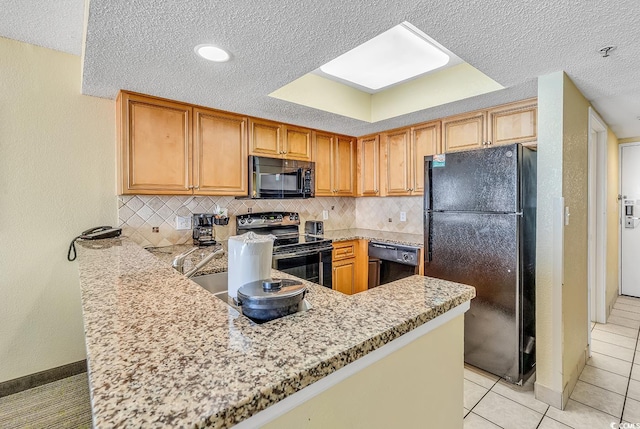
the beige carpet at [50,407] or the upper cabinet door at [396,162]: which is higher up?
the upper cabinet door at [396,162]

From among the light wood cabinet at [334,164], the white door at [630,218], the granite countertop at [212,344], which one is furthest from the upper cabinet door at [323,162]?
the white door at [630,218]

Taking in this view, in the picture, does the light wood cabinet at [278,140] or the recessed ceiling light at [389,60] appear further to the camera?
the light wood cabinet at [278,140]

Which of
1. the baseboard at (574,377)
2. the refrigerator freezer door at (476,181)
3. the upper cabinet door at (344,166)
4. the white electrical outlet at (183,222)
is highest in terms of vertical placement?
the upper cabinet door at (344,166)

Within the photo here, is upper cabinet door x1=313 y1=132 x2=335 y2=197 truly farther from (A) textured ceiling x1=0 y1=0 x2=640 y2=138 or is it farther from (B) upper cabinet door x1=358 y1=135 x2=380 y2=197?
(A) textured ceiling x1=0 y1=0 x2=640 y2=138

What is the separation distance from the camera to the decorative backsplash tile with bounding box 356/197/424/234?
138 inches

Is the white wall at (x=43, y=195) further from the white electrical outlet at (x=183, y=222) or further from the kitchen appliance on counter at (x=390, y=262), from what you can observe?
the kitchen appliance on counter at (x=390, y=262)

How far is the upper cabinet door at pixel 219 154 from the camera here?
261 centimetres

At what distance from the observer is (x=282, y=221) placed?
10.9 feet

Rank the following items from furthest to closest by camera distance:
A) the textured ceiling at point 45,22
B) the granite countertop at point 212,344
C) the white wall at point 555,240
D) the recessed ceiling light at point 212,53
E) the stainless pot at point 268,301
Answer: the white wall at point 555,240, the textured ceiling at point 45,22, the recessed ceiling light at point 212,53, the stainless pot at point 268,301, the granite countertop at point 212,344

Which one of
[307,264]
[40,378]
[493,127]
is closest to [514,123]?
[493,127]

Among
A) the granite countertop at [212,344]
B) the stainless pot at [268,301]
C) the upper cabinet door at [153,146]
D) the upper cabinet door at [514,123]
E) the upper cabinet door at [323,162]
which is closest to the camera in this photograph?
the granite countertop at [212,344]

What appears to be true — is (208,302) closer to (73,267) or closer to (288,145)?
(73,267)

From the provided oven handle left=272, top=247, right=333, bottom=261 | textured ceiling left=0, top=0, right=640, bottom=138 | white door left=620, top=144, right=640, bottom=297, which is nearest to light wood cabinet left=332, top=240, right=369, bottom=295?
oven handle left=272, top=247, right=333, bottom=261

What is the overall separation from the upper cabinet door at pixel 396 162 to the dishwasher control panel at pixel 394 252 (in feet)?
2.12
